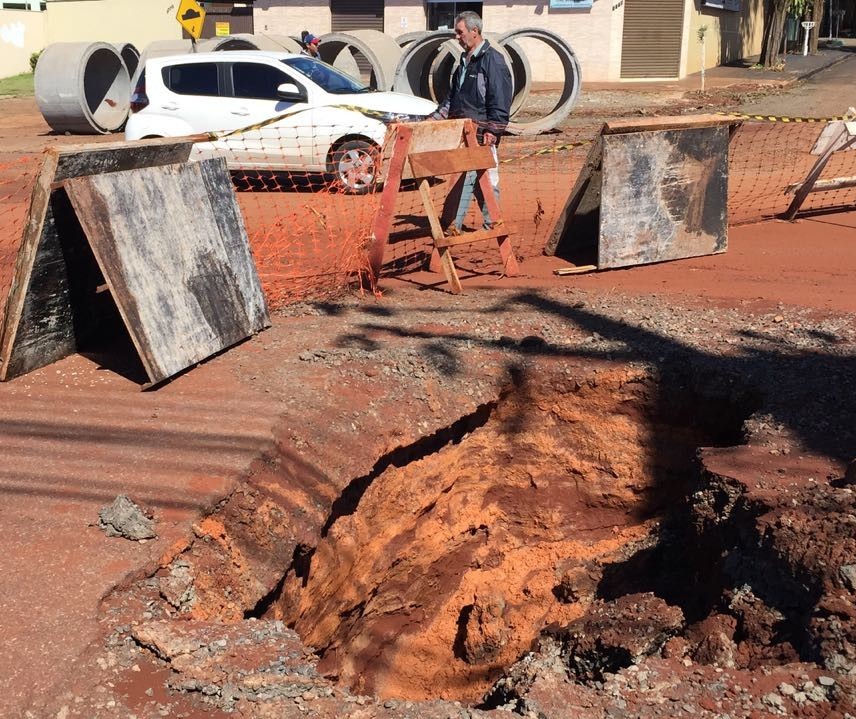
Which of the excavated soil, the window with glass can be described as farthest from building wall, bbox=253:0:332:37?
the excavated soil

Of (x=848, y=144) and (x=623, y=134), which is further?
(x=848, y=144)

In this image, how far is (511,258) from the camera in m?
8.55

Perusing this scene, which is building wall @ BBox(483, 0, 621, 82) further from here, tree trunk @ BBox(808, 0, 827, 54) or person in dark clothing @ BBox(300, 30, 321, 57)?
tree trunk @ BBox(808, 0, 827, 54)

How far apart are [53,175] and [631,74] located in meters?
24.5

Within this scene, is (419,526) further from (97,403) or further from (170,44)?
(170,44)

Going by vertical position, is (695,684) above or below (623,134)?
below

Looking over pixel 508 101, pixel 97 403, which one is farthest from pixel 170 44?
pixel 97 403

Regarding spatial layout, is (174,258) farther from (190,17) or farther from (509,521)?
(190,17)

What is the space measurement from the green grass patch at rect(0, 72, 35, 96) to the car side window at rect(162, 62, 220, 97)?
58.4 feet

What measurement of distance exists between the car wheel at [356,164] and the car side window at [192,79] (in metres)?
2.27

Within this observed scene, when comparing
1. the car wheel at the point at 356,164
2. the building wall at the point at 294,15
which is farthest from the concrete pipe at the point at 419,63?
the building wall at the point at 294,15

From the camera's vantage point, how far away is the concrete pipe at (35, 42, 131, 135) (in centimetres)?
1877

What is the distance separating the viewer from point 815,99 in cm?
2316

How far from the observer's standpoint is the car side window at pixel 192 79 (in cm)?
1335
